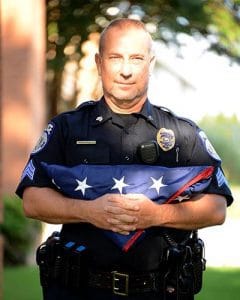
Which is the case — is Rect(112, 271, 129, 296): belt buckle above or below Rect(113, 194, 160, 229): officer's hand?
below

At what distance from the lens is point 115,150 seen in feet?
9.61

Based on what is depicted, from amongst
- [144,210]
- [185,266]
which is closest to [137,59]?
[144,210]

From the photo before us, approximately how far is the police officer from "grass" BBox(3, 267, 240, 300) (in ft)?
16.5

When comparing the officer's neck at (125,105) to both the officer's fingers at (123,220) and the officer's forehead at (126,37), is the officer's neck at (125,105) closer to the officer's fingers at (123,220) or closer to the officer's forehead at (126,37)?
the officer's forehead at (126,37)

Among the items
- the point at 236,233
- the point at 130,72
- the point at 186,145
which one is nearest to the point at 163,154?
the point at 186,145

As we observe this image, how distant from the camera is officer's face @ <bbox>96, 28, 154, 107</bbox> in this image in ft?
9.25

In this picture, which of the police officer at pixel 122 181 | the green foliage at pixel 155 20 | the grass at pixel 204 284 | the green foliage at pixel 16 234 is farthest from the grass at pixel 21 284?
the police officer at pixel 122 181

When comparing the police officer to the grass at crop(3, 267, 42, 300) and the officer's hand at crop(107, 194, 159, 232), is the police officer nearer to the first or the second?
the officer's hand at crop(107, 194, 159, 232)

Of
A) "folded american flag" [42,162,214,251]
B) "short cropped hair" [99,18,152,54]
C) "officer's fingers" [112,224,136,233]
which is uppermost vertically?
"short cropped hair" [99,18,152,54]

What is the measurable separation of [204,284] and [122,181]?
6.42m

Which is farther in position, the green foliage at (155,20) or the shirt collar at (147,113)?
the green foliage at (155,20)

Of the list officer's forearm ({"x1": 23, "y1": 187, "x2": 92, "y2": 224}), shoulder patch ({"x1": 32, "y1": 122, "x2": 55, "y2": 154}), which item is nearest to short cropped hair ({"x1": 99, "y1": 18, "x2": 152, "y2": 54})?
shoulder patch ({"x1": 32, "y1": 122, "x2": 55, "y2": 154})

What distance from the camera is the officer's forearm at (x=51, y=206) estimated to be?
109 inches

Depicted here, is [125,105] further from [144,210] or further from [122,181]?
[144,210]
